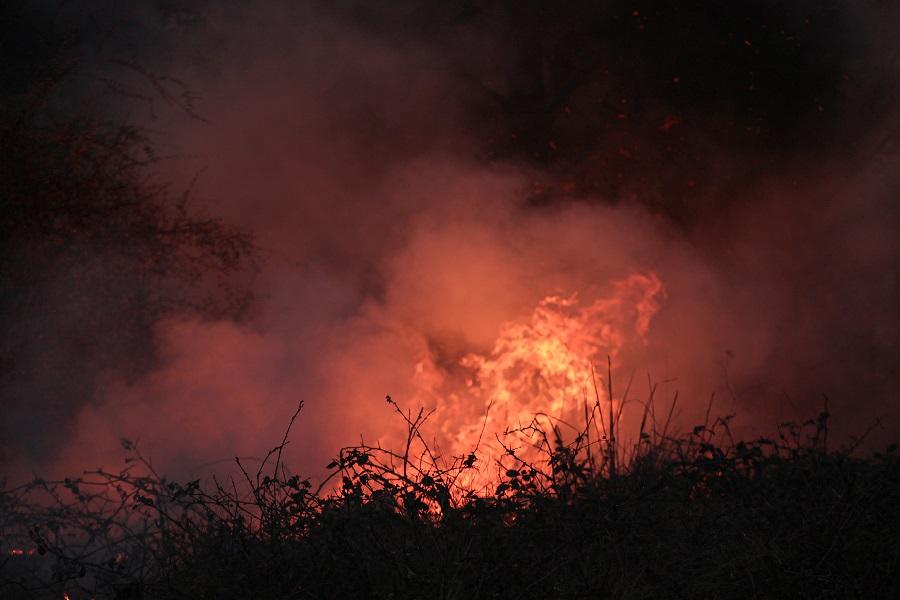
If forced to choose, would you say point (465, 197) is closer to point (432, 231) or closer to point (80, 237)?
point (432, 231)

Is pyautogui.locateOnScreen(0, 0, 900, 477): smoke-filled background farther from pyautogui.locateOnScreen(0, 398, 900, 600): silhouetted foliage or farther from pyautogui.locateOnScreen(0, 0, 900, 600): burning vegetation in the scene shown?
pyautogui.locateOnScreen(0, 398, 900, 600): silhouetted foliage

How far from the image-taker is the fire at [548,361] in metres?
5.77

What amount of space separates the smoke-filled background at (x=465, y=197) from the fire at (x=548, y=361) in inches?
2.5

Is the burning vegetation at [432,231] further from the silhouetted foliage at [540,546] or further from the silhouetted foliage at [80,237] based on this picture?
the silhouetted foliage at [540,546]

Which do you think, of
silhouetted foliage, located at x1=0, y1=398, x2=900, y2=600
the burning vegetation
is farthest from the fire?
silhouetted foliage, located at x1=0, y1=398, x2=900, y2=600

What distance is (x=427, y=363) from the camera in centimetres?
606

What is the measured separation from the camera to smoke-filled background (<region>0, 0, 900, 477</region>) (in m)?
6.02

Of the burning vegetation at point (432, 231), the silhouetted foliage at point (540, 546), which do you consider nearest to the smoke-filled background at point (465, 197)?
the burning vegetation at point (432, 231)

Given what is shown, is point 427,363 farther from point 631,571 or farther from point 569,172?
point 631,571

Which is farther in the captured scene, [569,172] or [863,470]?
[569,172]

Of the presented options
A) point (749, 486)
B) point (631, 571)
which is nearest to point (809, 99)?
point (749, 486)

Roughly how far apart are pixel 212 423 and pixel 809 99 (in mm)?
4664

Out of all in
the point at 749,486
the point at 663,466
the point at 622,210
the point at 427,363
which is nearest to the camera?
the point at 749,486

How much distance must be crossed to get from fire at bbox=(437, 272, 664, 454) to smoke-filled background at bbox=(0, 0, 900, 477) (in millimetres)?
63
